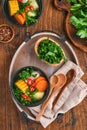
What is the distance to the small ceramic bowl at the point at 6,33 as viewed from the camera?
1896mm

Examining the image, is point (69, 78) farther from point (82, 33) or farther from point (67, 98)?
point (82, 33)

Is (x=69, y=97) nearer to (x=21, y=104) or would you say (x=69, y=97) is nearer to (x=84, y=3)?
(x=21, y=104)

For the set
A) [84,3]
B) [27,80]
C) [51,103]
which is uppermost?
[84,3]

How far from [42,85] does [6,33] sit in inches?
13.1

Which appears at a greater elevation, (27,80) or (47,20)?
(47,20)

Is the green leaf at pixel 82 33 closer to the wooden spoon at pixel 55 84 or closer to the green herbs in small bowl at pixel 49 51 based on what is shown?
the green herbs in small bowl at pixel 49 51

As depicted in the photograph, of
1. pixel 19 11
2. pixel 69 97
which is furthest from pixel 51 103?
pixel 19 11

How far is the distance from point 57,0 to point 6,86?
529mm

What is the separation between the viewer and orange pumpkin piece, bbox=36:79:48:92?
1.86m

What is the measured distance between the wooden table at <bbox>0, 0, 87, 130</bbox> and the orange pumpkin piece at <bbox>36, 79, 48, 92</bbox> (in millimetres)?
162

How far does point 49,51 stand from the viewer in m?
1.88

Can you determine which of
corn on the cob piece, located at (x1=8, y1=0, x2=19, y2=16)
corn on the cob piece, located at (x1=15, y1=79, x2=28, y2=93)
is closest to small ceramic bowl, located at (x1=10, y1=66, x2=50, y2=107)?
corn on the cob piece, located at (x1=15, y1=79, x2=28, y2=93)

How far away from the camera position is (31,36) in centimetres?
190

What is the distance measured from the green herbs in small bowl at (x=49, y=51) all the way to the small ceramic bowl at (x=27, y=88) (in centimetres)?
7
